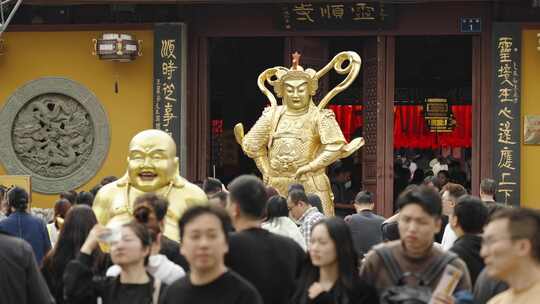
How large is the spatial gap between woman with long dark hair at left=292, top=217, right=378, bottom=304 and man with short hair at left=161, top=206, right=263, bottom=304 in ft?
2.40

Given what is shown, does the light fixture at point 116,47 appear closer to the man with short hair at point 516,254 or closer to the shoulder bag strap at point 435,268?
the shoulder bag strap at point 435,268

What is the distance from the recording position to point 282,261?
651cm

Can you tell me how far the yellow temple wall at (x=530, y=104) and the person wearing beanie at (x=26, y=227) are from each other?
9.34 metres

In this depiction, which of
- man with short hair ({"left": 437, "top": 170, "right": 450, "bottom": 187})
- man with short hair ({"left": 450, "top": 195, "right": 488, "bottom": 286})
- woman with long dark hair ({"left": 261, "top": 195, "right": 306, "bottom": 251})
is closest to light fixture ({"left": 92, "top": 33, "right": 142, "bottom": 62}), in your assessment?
man with short hair ({"left": 437, "top": 170, "right": 450, "bottom": 187})

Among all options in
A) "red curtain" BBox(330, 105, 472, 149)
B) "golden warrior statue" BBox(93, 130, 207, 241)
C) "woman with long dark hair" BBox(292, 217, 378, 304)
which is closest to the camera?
"woman with long dark hair" BBox(292, 217, 378, 304)

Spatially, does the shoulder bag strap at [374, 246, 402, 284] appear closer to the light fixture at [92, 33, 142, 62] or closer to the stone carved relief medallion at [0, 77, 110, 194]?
the light fixture at [92, 33, 142, 62]

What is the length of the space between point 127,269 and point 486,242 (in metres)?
1.91

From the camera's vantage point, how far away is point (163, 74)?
18.8m

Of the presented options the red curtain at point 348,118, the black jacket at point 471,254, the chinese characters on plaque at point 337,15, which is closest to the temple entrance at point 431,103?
the red curtain at point 348,118

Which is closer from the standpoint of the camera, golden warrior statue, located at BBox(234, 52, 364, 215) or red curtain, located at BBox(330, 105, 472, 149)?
golden warrior statue, located at BBox(234, 52, 364, 215)

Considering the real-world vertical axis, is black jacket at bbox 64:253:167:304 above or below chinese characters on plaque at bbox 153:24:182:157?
below

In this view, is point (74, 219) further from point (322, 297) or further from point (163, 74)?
point (163, 74)

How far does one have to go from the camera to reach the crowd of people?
5.37 meters

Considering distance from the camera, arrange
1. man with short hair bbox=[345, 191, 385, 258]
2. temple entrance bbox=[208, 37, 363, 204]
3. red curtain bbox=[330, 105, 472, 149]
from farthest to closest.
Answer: red curtain bbox=[330, 105, 472, 149] → temple entrance bbox=[208, 37, 363, 204] → man with short hair bbox=[345, 191, 385, 258]
